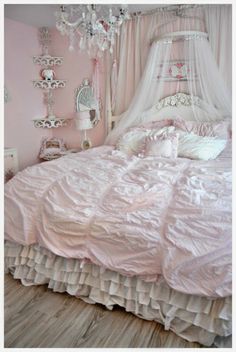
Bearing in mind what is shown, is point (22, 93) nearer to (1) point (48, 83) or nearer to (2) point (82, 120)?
(1) point (48, 83)

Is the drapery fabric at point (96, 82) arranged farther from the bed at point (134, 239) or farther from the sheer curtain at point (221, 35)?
the bed at point (134, 239)

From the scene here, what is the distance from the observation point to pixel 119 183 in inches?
88.4

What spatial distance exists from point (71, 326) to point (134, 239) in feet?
2.28

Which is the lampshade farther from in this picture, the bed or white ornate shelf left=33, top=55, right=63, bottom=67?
the bed

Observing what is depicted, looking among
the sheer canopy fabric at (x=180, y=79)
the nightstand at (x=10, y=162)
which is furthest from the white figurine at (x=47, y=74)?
the sheer canopy fabric at (x=180, y=79)

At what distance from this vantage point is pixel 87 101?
4.18m

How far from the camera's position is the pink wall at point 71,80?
4.10 m

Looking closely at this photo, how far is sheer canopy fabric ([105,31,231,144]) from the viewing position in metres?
3.18

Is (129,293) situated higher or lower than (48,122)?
lower

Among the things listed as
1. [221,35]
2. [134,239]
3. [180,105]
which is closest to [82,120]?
[180,105]

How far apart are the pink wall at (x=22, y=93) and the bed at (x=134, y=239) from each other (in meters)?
1.62

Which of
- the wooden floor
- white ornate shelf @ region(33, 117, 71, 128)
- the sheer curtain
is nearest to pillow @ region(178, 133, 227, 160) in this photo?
the sheer curtain

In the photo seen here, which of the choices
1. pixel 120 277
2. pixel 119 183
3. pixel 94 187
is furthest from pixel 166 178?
pixel 120 277

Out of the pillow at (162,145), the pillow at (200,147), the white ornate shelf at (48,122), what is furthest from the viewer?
the white ornate shelf at (48,122)
